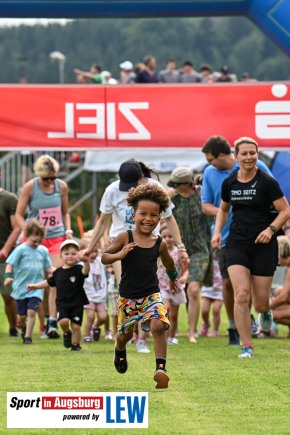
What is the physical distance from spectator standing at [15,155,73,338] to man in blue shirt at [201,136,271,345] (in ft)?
6.44

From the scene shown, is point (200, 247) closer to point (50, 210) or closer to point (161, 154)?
point (50, 210)

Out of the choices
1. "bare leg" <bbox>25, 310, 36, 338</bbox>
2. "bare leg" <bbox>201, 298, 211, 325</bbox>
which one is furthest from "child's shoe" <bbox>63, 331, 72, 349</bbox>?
"bare leg" <bbox>201, 298, 211, 325</bbox>

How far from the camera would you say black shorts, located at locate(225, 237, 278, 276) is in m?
12.6

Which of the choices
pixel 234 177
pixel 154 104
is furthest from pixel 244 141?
pixel 154 104

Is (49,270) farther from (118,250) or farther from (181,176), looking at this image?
(118,250)

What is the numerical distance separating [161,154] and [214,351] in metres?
15.1

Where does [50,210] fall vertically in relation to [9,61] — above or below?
below

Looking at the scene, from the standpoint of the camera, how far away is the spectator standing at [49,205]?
15633 millimetres

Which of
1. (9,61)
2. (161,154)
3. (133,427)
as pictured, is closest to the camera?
(133,427)

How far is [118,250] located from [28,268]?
480 centimetres

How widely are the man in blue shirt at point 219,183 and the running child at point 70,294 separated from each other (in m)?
1.47

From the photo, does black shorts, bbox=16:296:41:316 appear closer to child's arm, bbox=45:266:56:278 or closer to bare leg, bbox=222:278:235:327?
child's arm, bbox=45:266:56:278

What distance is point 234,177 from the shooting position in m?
12.8

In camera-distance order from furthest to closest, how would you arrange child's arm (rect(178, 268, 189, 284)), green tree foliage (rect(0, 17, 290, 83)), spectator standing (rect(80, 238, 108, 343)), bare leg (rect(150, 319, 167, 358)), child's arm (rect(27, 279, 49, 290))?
green tree foliage (rect(0, 17, 290, 83)) → spectator standing (rect(80, 238, 108, 343)) → child's arm (rect(178, 268, 189, 284)) → child's arm (rect(27, 279, 49, 290)) → bare leg (rect(150, 319, 167, 358))
